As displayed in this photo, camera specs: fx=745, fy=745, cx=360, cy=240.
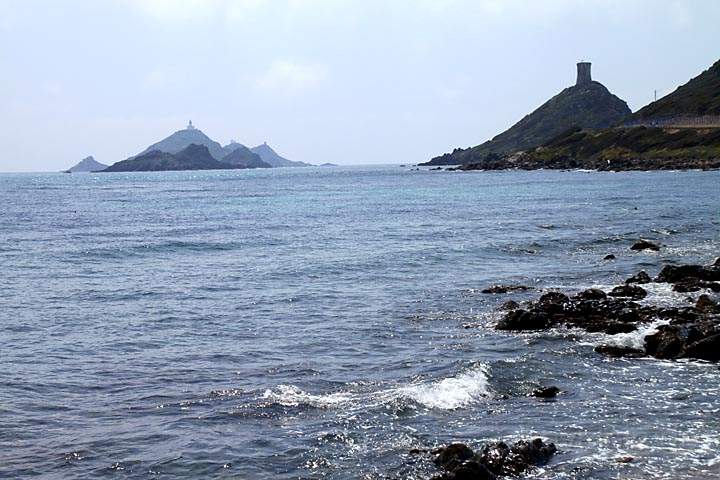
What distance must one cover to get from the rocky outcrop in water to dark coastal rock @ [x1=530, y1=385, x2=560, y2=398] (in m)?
4.76

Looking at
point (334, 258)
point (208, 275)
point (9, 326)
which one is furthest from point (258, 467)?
point (334, 258)

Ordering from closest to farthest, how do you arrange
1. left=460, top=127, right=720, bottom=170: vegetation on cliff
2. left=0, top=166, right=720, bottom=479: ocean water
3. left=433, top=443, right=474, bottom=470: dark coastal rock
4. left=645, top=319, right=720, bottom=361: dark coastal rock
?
left=433, top=443, right=474, bottom=470: dark coastal rock → left=0, top=166, right=720, bottom=479: ocean water → left=645, top=319, right=720, bottom=361: dark coastal rock → left=460, top=127, right=720, bottom=170: vegetation on cliff

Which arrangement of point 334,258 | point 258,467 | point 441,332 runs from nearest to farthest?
point 258,467 < point 441,332 < point 334,258

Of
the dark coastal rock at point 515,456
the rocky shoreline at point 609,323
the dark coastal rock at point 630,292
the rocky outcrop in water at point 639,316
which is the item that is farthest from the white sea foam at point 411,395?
the dark coastal rock at point 630,292

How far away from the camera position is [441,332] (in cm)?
2888

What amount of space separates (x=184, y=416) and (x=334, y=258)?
30.8 m

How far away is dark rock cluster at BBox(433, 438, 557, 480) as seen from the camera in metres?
14.7

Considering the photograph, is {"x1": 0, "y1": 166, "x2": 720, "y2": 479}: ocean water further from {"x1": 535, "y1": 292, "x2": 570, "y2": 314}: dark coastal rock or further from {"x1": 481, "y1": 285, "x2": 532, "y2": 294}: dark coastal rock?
{"x1": 535, "y1": 292, "x2": 570, "y2": 314}: dark coastal rock

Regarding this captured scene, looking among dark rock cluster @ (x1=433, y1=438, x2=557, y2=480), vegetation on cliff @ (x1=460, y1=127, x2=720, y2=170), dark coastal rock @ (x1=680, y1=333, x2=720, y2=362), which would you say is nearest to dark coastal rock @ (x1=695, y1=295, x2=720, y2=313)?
dark coastal rock @ (x1=680, y1=333, x2=720, y2=362)

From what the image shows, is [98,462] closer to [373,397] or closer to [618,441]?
[373,397]

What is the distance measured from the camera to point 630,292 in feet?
109

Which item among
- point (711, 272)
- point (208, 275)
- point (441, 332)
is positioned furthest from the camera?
point (208, 275)

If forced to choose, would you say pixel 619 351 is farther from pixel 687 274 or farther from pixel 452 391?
pixel 687 274

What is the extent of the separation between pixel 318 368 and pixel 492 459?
9383 mm
